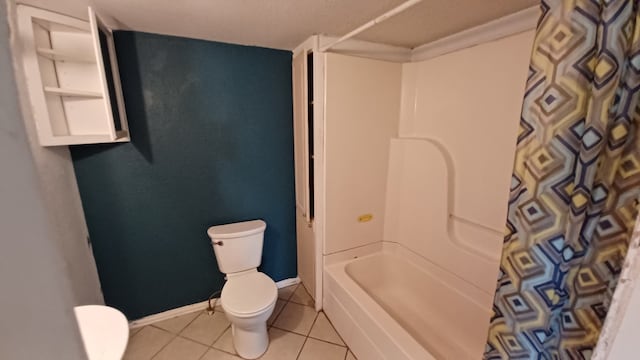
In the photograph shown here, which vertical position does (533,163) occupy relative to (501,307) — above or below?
above

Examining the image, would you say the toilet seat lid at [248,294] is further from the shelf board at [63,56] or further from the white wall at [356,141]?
the shelf board at [63,56]

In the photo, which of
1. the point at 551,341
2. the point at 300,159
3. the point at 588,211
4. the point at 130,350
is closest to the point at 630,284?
the point at 588,211

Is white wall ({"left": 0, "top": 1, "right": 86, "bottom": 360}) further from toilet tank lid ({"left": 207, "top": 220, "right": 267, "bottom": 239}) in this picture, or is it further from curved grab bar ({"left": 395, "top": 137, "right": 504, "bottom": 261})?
curved grab bar ({"left": 395, "top": 137, "right": 504, "bottom": 261})

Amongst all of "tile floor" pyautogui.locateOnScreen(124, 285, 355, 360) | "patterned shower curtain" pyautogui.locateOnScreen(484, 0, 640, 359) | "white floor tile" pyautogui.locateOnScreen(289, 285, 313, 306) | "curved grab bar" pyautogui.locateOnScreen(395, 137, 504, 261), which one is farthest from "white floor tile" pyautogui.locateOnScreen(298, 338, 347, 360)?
"patterned shower curtain" pyautogui.locateOnScreen(484, 0, 640, 359)

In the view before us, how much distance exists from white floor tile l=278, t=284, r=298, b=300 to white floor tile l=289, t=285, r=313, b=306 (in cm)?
3

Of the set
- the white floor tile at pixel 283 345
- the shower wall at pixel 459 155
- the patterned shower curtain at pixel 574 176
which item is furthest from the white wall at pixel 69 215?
the shower wall at pixel 459 155

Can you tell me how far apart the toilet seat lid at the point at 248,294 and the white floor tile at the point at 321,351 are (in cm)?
44

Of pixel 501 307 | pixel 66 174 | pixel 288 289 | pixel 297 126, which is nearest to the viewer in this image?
pixel 501 307

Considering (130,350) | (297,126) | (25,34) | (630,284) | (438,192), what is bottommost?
(130,350)

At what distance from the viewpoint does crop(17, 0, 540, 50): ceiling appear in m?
1.23

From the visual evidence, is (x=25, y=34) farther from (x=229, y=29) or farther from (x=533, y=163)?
(x=533, y=163)

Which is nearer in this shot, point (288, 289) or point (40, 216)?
point (40, 216)

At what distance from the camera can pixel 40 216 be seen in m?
0.26

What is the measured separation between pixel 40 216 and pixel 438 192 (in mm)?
1870
